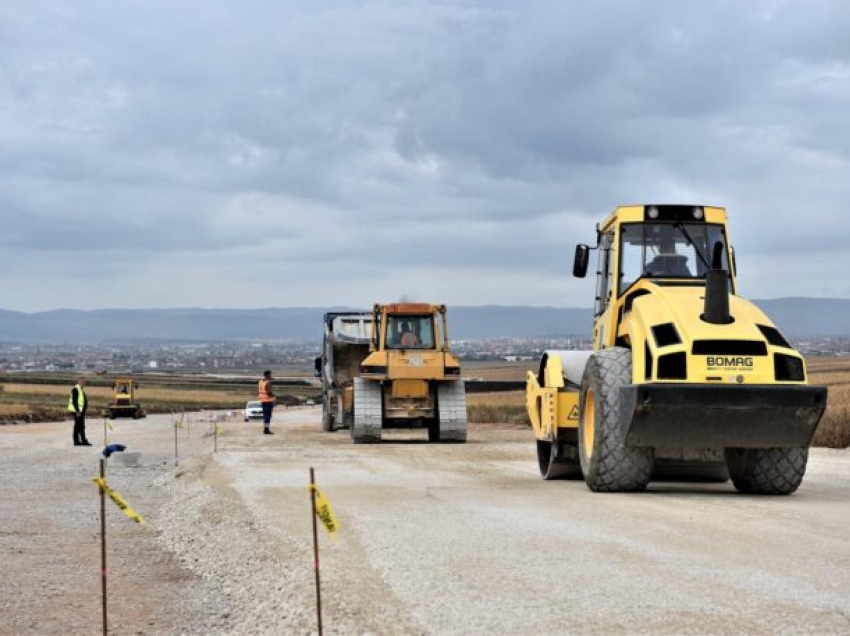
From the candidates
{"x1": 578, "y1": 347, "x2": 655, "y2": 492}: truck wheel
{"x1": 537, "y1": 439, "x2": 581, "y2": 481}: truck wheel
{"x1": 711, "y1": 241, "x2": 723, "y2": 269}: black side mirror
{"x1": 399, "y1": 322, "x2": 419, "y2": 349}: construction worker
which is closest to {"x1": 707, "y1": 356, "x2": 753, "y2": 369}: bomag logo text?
{"x1": 578, "y1": 347, "x2": 655, "y2": 492}: truck wheel

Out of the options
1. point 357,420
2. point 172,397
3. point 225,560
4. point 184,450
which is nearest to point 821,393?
point 225,560

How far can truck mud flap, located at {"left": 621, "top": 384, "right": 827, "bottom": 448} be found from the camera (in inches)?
523

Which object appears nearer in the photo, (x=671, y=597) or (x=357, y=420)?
(x=671, y=597)

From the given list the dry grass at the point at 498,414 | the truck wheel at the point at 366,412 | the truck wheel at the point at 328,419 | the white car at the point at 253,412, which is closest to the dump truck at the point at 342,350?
the truck wheel at the point at 328,419

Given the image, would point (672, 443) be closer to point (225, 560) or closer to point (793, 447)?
point (793, 447)

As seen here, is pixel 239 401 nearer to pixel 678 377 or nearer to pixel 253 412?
pixel 253 412

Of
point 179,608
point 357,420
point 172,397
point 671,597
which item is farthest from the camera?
point 172,397

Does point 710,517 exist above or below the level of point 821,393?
below

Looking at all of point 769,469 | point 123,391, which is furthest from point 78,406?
point 123,391

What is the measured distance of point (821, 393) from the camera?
527 inches

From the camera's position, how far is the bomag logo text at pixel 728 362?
13453 mm

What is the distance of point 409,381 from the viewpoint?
29.5m

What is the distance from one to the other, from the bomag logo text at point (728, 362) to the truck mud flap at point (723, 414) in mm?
286

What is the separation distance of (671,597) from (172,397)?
9967cm
